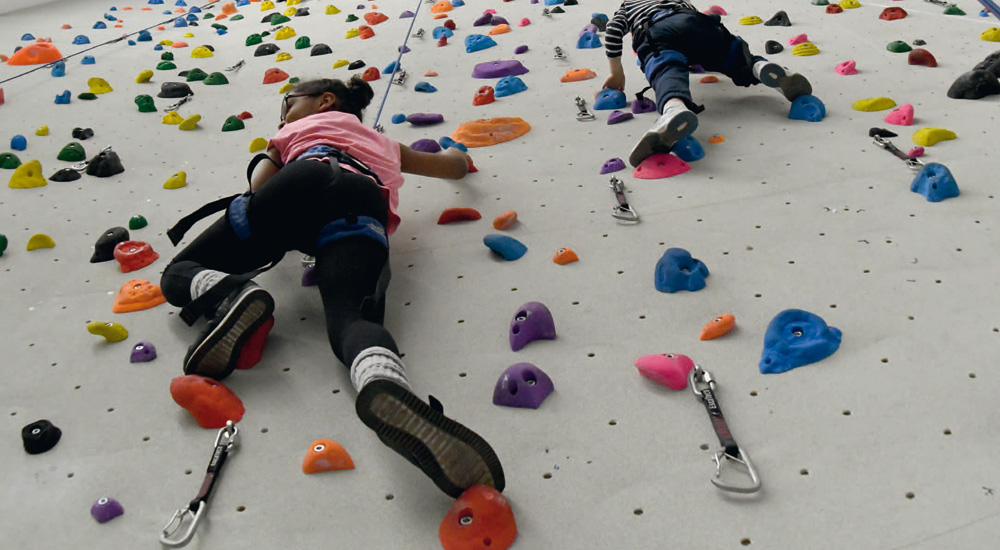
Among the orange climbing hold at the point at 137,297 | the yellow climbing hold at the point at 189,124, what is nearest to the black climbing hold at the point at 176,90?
the yellow climbing hold at the point at 189,124

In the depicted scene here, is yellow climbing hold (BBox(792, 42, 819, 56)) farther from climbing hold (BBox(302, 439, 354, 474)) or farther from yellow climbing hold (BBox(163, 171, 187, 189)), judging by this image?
climbing hold (BBox(302, 439, 354, 474))

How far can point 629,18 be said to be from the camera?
2.91 metres

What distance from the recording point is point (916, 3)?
3715 millimetres

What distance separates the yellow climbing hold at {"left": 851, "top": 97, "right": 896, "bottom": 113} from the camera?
2.57 metres

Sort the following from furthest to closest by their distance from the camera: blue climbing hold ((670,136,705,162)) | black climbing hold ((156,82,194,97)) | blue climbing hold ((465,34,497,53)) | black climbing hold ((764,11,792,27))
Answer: blue climbing hold ((465,34,497,53)), black climbing hold ((764,11,792,27)), black climbing hold ((156,82,194,97)), blue climbing hold ((670,136,705,162))

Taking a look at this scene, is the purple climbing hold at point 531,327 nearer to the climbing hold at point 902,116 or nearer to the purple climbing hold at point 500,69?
the climbing hold at point 902,116

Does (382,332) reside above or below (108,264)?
above

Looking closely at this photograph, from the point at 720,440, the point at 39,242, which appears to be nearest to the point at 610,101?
the point at 720,440

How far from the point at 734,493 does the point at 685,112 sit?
138cm

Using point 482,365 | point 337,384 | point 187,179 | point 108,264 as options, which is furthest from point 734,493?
point 187,179

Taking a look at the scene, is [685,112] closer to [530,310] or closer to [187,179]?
[530,310]

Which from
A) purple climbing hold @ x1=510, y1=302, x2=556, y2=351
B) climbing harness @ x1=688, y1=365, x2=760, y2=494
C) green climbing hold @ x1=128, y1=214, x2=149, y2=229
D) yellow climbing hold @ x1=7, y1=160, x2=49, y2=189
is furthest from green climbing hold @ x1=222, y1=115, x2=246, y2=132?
climbing harness @ x1=688, y1=365, x2=760, y2=494

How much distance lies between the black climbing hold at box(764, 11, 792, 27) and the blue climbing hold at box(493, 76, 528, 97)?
134 cm

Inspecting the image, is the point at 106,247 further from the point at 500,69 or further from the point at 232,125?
the point at 500,69
